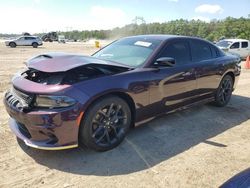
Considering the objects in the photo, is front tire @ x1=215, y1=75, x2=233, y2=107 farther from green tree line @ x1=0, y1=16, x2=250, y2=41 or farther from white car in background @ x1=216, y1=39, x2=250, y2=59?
green tree line @ x1=0, y1=16, x2=250, y2=41

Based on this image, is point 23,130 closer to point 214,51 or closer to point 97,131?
point 97,131

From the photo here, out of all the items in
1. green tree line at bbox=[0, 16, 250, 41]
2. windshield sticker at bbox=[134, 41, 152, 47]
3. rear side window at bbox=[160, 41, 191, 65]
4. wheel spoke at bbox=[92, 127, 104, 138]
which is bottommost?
wheel spoke at bbox=[92, 127, 104, 138]

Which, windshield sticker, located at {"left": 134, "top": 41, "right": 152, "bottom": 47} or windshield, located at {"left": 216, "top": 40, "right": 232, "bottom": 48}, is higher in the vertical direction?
windshield, located at {"left": 216, "top": 40, "right": 232, "bottom": 48}

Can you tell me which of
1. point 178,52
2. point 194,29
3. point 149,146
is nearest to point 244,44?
point 178,52

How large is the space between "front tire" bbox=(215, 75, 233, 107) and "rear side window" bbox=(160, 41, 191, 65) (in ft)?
4.60

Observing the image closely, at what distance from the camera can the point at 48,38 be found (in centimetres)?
6800

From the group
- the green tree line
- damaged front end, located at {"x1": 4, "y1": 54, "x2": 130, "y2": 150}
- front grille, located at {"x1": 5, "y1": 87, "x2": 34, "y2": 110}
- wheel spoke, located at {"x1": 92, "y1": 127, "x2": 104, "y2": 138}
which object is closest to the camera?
damaged front end, located at {"x1": 4, "y1": 54, "x2": 130, "y2": 150}

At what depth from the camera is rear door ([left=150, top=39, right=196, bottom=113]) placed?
4.43 meters

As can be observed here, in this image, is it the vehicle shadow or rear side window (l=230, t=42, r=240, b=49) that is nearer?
the vehicle shadow

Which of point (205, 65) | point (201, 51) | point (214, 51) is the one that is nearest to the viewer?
point (205, 65)

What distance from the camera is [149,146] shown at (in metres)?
4.12

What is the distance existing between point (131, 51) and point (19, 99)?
2025mm

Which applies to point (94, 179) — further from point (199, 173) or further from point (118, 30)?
point (118, 30)

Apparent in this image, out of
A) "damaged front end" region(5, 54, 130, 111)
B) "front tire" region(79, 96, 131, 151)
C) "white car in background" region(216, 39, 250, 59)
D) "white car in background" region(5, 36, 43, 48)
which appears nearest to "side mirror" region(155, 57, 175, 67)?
"damaged front end" region(5, 54, 130, 111)
